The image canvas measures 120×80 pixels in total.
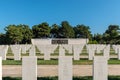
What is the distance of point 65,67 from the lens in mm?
10055

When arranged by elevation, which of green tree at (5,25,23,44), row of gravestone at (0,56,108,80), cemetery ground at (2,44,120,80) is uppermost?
green tree at (5,25,23,44)

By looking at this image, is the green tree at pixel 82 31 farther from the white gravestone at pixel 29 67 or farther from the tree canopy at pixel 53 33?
the white gravestone at pixel 29 67

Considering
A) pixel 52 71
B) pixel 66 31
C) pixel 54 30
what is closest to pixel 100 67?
pixel 52 71

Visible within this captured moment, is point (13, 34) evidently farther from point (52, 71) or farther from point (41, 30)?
point (52, 71)

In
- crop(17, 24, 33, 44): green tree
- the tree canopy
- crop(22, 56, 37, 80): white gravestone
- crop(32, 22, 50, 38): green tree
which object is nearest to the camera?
crop(22, 56, 37, 80): white gravestone

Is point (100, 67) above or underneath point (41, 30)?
underneath

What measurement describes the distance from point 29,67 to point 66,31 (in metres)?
93.5

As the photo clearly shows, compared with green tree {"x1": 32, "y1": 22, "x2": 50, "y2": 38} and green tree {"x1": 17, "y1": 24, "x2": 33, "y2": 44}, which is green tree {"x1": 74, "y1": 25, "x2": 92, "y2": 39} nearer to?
green tree {"x1": 32, "y1": 22, "x2": 50, "y2": 38}

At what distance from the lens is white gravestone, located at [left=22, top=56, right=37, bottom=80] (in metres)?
9.80

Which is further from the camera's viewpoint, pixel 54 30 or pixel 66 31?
pixel 54 30

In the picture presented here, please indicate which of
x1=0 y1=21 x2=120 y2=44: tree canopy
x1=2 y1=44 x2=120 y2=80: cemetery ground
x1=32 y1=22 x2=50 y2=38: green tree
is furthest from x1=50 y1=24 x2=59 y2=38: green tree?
x1=2 y1=44 x2=120 y2=80: cemetery ground

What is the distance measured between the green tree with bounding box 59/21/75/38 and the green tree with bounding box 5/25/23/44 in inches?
877

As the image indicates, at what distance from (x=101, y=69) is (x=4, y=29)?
78278 millimetres

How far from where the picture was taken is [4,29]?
283 feet
